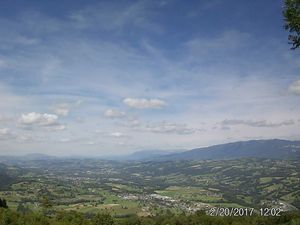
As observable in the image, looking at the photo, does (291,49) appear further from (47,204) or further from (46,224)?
(47,204)

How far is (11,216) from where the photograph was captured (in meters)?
94.4

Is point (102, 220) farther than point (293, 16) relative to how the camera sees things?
Yes

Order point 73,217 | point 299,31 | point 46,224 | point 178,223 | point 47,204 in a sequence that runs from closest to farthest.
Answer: point 299,31
point 46,224
point 47,204
point 73,217
point 178,223

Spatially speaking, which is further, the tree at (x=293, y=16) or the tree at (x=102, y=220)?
the tree at (x=102, y=220)

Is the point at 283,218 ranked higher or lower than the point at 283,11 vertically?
lower

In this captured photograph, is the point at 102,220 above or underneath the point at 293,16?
underneath

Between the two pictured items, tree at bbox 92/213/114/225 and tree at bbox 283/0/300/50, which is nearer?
tree at bbox 283/0/300/50

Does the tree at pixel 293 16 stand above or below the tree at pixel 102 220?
above

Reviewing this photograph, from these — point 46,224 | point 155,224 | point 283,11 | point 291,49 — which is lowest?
point 155,224

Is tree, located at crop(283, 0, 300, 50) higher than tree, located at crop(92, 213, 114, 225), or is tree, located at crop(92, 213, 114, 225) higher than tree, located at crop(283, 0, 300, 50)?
tree, located at crop(283, 0, 300, 50)

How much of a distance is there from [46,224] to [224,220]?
6383cm

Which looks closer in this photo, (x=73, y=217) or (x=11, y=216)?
(x=11, y=216)

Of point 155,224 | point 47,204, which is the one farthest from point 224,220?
point 47,204

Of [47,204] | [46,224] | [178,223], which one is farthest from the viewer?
[178,223]
